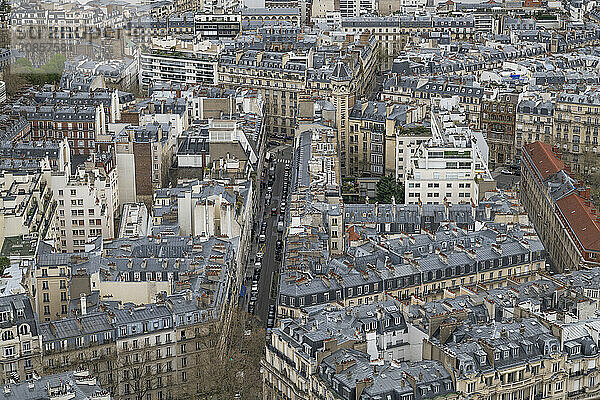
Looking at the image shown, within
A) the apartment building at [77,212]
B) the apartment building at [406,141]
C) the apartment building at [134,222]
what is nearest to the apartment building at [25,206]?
the apartment building at [77,212]

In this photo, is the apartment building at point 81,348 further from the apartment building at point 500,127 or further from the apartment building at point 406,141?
the apartment building at point 500,127

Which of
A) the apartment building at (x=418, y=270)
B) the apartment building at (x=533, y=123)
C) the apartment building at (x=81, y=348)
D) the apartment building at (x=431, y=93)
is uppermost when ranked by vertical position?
the apartment building at (x=431, y=93)

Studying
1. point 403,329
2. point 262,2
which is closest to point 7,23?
point 262,2

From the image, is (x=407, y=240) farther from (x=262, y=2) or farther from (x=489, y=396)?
(x=262, y=2)

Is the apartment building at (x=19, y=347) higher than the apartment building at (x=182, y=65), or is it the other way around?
the apartment building at (x=182, y=65)

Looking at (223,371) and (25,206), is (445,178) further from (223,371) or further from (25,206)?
(223,371)

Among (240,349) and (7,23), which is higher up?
(7,23)

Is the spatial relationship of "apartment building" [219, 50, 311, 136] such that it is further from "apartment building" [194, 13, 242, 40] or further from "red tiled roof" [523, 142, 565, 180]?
"red tiled roof" [523, 142, 565, 180]

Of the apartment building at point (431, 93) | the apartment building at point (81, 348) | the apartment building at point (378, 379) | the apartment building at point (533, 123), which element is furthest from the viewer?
the apartment building at point (431, 93)
